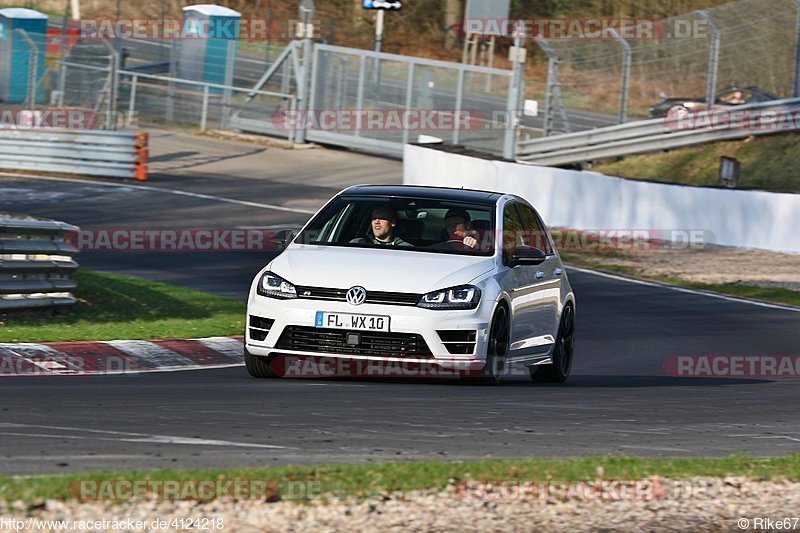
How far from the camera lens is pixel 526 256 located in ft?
34.6

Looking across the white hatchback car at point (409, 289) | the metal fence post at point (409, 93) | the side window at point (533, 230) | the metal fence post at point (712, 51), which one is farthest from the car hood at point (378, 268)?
the metal fence post at point (409, 93)

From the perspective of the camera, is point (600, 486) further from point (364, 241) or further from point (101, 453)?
point (364, 241)

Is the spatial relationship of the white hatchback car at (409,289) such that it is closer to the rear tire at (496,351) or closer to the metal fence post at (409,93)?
the rear tire at (496,351)

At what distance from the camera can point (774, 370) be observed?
44.4ft

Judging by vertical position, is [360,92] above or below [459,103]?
above

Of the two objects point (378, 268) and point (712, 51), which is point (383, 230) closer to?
point (378, 268)

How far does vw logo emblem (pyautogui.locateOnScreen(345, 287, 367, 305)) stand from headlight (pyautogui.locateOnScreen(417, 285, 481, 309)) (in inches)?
14.4

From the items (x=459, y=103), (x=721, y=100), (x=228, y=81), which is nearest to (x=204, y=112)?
(x=228, y=81)

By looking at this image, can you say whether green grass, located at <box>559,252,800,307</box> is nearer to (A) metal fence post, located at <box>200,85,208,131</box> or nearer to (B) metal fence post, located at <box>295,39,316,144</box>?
(B) metal fence post, located at <box>295,39,316,144</box>

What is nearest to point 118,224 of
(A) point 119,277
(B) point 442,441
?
(A) point 119,277

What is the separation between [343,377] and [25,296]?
13.2ft

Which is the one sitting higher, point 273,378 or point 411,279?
point 411,279

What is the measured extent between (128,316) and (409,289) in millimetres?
5230

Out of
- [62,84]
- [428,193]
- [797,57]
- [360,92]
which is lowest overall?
[428,193]
